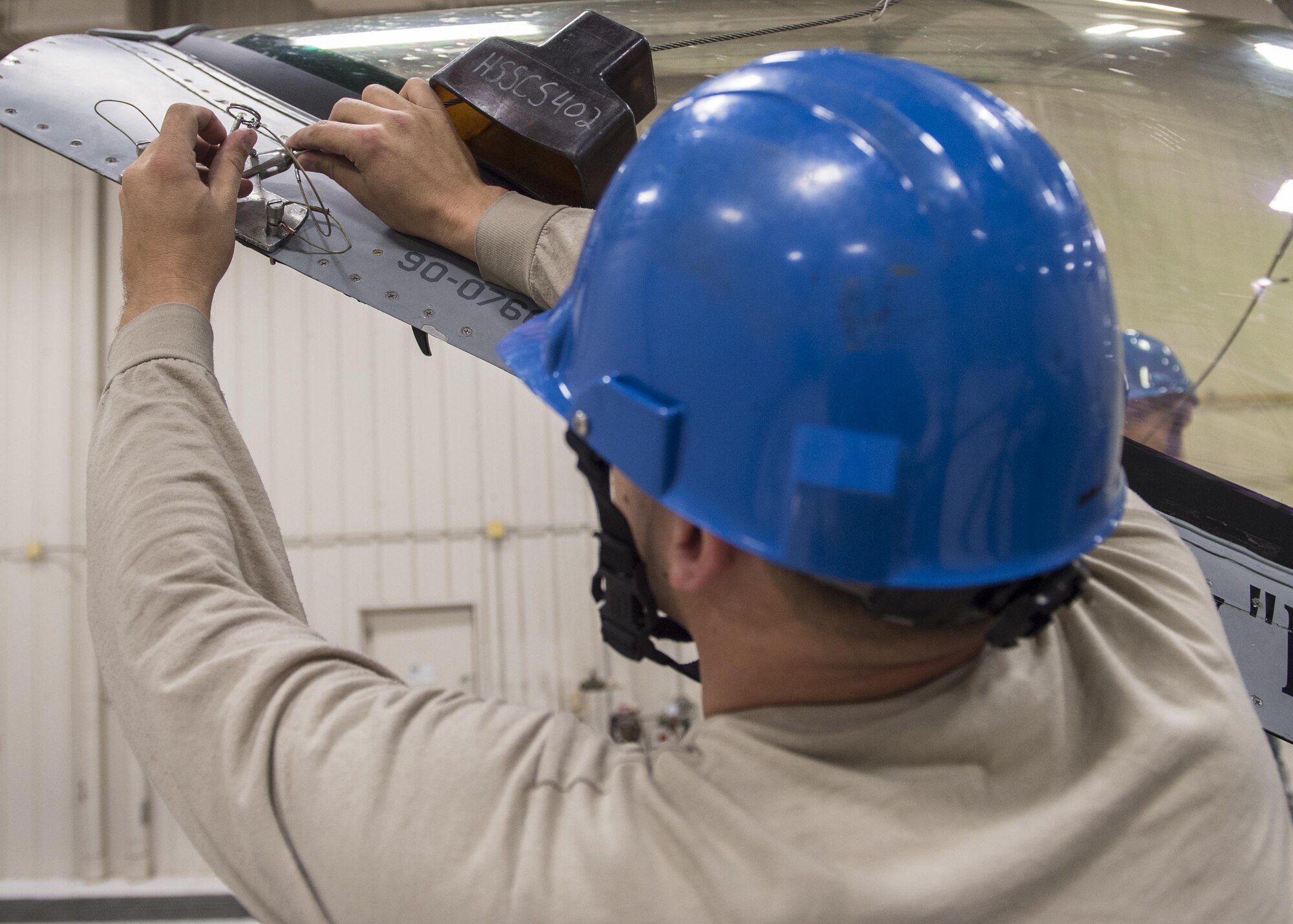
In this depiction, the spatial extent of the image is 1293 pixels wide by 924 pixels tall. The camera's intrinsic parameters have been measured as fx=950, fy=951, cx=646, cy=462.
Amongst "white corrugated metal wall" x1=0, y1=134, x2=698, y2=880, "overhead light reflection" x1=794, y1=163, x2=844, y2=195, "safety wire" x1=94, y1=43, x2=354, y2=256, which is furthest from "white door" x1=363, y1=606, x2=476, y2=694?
"overhead light reflection" x1=794, y1=163, x2=844, y2=195

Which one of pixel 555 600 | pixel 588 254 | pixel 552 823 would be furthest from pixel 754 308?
pixel 555 600

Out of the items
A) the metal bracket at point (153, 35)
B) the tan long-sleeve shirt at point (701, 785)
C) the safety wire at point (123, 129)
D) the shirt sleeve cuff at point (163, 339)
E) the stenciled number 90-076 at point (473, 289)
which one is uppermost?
the metal bracket at point (153, 35)

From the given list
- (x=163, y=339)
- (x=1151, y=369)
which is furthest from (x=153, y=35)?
(x=1151, y=369)

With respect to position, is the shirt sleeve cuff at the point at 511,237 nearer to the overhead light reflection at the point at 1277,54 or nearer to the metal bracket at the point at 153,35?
the metal bracket at the point at 153,35

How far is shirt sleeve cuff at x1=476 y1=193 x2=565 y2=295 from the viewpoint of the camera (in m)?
1.37

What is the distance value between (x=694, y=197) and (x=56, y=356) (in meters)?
7.44

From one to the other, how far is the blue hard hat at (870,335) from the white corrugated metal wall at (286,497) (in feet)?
19.4

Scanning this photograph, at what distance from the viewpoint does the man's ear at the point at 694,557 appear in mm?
876

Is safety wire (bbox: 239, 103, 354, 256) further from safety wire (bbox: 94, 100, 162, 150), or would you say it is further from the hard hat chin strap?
the hard hat chin strap

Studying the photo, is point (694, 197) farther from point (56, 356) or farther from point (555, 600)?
point (56, 356)

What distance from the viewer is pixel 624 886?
2.41ft

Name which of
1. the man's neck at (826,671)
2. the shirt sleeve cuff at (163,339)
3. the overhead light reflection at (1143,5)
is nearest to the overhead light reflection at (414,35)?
the shirt sleeve cuff at (163,339)

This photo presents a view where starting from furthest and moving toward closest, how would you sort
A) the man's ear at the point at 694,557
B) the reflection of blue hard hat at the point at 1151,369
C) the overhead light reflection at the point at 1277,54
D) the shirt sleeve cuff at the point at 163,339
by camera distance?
the overhead light reflection at the point at 1277,54 < the reflection of blue hard hat at the point at 1151,369 < the shirt sleeve cuff at the point at 163,339 < the man's ear at the point at 694,557

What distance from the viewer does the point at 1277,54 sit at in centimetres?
187
